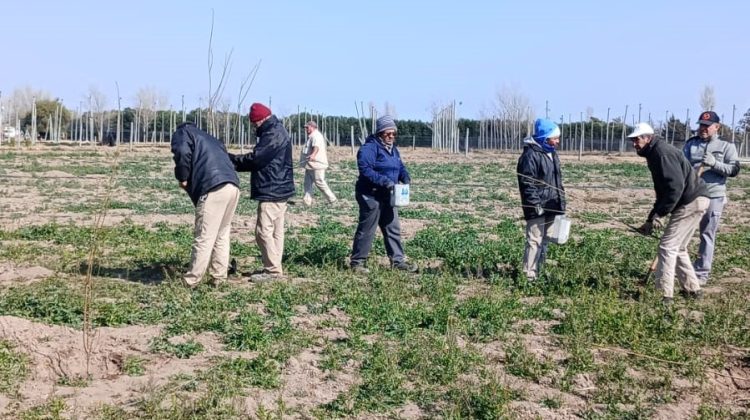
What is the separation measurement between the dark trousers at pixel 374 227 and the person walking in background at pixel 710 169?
328cm

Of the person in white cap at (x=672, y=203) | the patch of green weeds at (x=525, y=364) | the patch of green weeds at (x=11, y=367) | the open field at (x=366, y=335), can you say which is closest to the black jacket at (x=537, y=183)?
the open field at (x=366, y=335)

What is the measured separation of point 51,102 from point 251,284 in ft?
228

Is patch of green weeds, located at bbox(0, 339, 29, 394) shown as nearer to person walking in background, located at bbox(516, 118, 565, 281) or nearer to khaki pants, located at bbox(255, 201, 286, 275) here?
khaki pants, located at bbox(255, 201, 286, 275)

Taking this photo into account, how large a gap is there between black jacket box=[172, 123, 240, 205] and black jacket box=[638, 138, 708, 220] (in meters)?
4.05

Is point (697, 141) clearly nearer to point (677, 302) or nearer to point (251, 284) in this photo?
point (677, 302)

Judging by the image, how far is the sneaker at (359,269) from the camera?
8992 millimetres

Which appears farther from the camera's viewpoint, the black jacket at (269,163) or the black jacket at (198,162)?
the black jacket at (269,163)

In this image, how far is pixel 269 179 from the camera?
28.4ft

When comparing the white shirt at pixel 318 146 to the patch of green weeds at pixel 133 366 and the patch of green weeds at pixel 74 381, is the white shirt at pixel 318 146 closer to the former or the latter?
the patch of green weeds at pixel 133 366

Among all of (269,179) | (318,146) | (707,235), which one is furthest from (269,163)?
(318,146)

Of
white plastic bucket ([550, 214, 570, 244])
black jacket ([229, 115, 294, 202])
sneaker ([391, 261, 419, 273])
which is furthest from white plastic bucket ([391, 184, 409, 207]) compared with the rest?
white plastic bucket ([550, 214, 570, 244])

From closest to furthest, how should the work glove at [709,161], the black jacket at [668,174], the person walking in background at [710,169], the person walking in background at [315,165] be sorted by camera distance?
the black jacket at [668,174], the work glove at [709,161], the person walking in background at [710,169], the person walking in background at [315,165]

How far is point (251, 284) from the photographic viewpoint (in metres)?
8.31

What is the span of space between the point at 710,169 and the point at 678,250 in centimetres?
130
